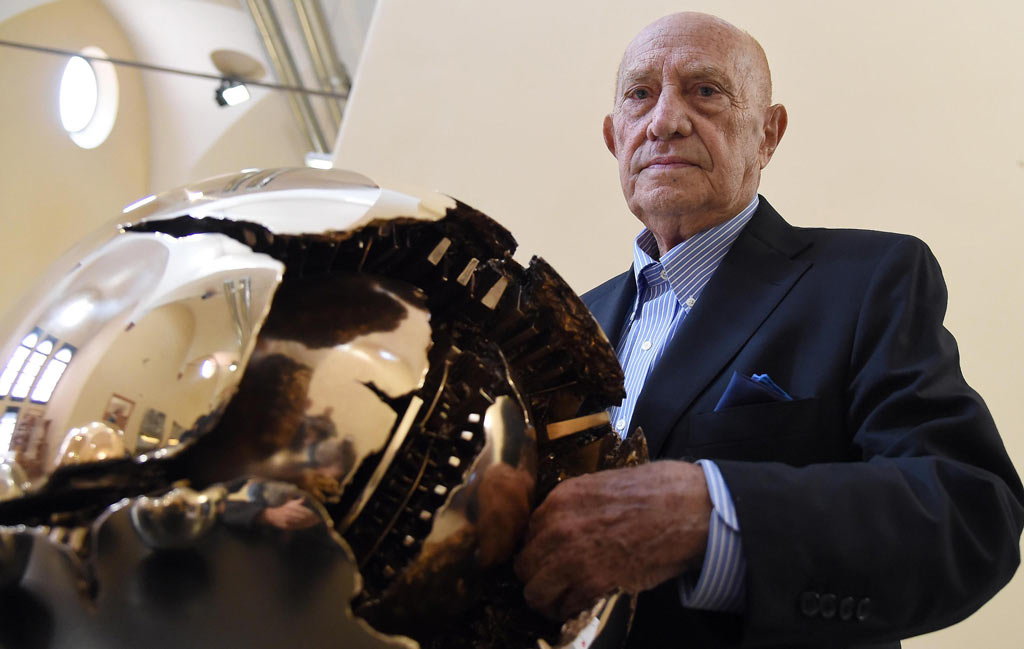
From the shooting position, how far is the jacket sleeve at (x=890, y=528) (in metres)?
0.40

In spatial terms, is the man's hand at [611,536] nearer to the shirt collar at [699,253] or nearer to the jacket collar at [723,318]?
the jacket collar at [723,318]

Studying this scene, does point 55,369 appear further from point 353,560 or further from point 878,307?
point 878,307

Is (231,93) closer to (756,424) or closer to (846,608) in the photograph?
(756,424)

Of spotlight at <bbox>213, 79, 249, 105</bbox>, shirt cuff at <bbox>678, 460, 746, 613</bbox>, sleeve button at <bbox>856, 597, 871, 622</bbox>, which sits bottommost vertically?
sleeve button at <bbox>856, 597, 871, 622</bbox>

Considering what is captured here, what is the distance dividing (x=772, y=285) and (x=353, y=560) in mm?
422

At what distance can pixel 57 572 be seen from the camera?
309mm

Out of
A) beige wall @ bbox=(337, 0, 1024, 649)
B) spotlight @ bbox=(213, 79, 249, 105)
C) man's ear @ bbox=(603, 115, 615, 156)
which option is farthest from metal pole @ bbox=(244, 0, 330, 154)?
man's ear @ bbox=(603, 115, 615, 156)

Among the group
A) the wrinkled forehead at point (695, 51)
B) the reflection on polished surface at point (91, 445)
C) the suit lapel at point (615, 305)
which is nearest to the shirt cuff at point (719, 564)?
the reflection on polished surface at point (91, 445)

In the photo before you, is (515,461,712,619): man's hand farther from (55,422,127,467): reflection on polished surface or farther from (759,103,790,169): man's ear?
(759,103,790,169): man's ear

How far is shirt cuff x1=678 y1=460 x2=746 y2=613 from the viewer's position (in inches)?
15.8

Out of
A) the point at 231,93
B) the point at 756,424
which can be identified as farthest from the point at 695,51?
the point at 231,93

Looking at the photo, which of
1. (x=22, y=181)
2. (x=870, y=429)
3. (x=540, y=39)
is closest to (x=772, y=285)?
(x=870, y=429)

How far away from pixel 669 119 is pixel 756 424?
1.08 feet

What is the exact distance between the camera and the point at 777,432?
0.53 m
